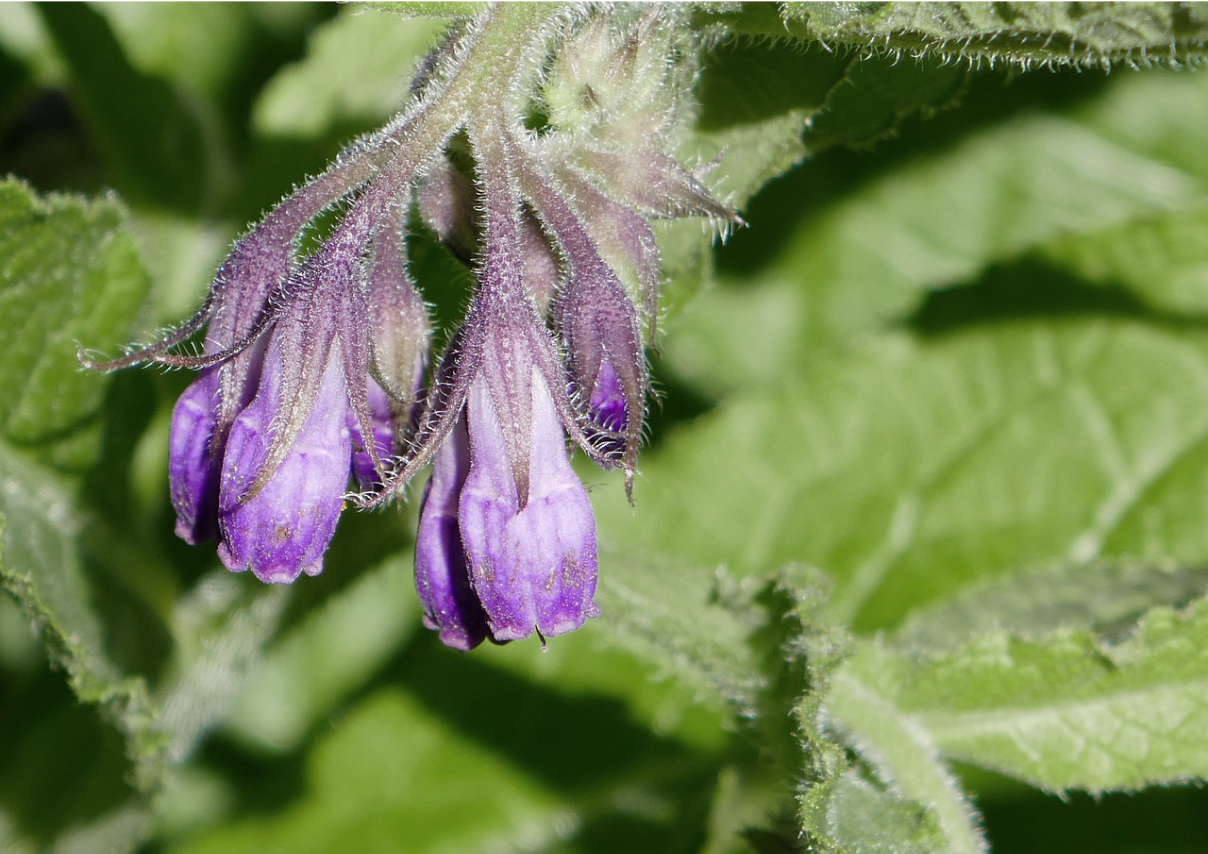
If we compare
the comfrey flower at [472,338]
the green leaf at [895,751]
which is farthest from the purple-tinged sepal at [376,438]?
the green leaf at [895,751]

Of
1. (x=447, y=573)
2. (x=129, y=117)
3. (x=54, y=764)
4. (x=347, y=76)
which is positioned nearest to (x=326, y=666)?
(x=54, y=764)

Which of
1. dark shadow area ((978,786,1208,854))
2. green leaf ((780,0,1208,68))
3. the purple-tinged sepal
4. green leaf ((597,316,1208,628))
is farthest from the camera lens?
green leaf ((597,316,1208,628))

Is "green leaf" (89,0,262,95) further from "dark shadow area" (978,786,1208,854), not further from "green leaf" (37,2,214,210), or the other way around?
"dark shadow area" (978,786,1208,854)

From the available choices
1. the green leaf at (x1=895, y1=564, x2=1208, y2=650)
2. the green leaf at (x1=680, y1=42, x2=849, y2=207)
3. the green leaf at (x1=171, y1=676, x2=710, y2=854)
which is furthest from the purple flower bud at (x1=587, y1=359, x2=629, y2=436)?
the green leaf at (x1=171, y1=676, x2=710, y2=854)

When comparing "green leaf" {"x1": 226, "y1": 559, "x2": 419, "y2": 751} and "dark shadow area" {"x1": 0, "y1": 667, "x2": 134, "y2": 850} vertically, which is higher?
"dark shadow area" {"x1": 0, "y1": 667, "x2": 134, "y2": 850}

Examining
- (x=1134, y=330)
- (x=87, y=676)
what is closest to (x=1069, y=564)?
(x=1134, y=330)

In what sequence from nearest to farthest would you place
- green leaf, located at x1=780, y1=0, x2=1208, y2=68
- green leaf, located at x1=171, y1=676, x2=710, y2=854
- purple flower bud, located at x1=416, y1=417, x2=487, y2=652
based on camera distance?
green leaf, located at x1=780, y1=0, x2=1208, y2=68
purple flower bud, located at x1=416, y1=417, x2=487, y2=652
green leaf, located at x1=171, y1=676, x2=710, y2=854

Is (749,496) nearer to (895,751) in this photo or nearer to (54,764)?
(895,751)
